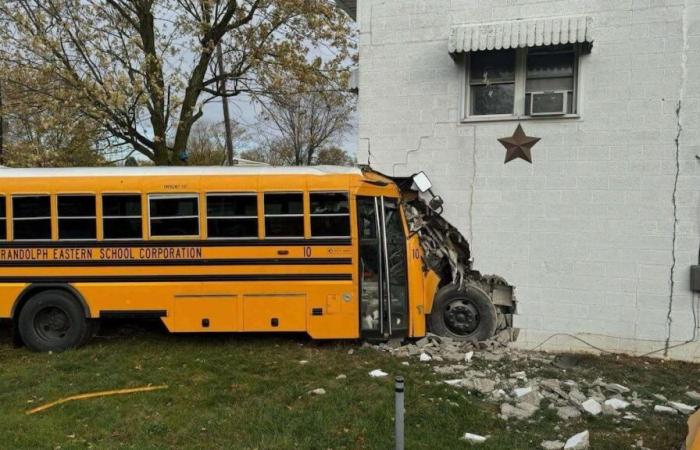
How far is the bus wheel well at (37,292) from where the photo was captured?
761 centimetres

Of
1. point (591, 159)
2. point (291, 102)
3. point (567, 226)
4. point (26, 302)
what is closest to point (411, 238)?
point (567, 226)

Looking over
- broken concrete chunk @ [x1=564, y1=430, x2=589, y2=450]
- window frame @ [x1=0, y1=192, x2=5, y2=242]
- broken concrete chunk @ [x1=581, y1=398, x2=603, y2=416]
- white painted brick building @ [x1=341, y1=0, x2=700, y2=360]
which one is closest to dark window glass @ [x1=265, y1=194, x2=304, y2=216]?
white painted brick building @ [x1=341, y1=0, x2=700, y2=360]

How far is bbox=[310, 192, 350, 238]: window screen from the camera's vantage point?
7492 millimetres

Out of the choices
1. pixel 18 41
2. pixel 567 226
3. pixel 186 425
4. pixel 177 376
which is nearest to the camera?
pixel 186 425

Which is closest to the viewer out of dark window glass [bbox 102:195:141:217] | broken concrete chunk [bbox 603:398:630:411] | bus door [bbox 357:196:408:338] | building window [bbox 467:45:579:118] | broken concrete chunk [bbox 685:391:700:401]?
broken concrete chunk [bbox 603:398:630:411]

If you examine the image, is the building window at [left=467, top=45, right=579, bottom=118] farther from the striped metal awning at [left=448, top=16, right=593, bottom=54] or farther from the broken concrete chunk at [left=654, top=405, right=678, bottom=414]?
the broken concrete chunk at [left=654, top=405, right=678, bottom=414]

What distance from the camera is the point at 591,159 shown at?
26.3 feet

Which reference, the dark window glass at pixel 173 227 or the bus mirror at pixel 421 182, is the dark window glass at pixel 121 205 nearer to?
the dark window glass at pixel 173 227

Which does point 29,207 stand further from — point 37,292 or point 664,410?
point 664,410

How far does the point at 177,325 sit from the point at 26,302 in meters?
2.17

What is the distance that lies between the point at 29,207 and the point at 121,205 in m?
1.29

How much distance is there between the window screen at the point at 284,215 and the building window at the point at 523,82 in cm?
316

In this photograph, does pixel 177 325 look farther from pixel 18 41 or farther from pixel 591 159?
pixel 18 41

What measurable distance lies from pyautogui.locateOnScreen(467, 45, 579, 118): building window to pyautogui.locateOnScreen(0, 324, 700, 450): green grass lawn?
372 cm
